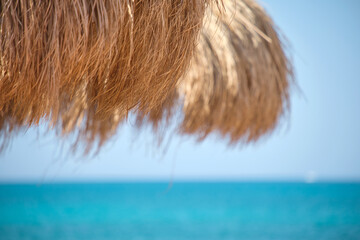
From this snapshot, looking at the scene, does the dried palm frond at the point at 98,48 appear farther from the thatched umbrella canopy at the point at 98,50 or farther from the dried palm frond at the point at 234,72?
the dried palm frond at the point at 234,72

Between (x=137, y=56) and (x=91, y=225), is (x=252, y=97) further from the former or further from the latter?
(x=91, y=225)

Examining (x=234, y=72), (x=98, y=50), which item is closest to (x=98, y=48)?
(x=98, y=50)

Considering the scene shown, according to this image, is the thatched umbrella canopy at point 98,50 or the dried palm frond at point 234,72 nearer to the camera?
the thatched umbrella canopy at point 98,50

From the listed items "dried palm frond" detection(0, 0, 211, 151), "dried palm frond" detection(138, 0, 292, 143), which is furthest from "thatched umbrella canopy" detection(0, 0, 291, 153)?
"dried palm frond" detection(138, 0, 292, 143)

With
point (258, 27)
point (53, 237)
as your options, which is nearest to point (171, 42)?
point (258, 27)

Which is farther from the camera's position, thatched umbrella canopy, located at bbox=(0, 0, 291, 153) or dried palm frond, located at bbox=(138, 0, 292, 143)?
dried palm frond, located at bbox=(138, 0, 292, 143)

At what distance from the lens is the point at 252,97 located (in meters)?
A: 1.66

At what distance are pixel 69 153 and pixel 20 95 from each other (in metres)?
0.79

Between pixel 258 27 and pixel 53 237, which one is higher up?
pixel 258 27

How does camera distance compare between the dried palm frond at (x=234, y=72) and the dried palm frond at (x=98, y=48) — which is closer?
the dried palm frond at (x=98, y=48)

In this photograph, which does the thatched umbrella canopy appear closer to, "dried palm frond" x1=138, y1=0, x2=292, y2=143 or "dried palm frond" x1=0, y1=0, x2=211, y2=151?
"dried palm frond" x1=0, y1=0, x2=211, y2=151

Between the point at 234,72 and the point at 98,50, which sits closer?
the point at 98,50

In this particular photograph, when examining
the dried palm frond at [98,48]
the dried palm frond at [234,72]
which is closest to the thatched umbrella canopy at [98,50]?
the dried palm frond at [98,48]

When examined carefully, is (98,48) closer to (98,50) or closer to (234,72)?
(98,50)
